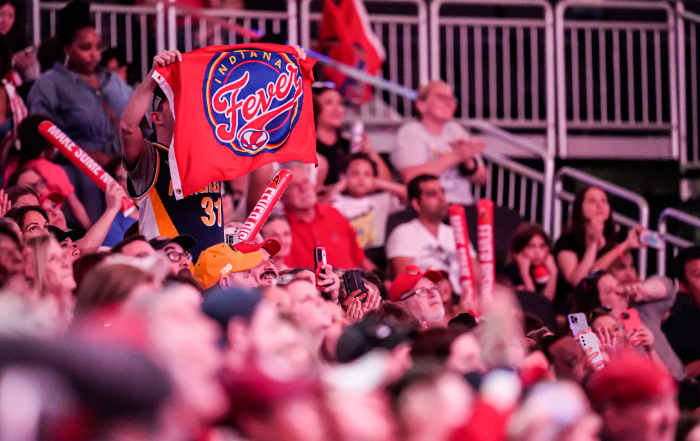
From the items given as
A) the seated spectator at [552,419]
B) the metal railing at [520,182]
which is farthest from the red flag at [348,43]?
the seated spectator at [552,419]

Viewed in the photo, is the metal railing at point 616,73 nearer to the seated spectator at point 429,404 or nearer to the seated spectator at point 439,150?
the seated spectator at point 439,150

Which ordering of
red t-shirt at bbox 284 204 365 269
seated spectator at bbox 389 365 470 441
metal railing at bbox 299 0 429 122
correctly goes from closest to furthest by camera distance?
seated spectator at bbox 389 365 470 441
red t-shirt at bbox 284 204 365 269
metal railing at bbox 299 0 429 122

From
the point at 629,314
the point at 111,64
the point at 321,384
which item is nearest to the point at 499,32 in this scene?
the point at 111,64

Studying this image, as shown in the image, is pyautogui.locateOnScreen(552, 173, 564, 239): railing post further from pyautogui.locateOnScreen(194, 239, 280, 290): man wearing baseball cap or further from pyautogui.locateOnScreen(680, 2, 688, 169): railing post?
pyautogui.locateOnScreen(194, 239, 280, 290): man wearing baseball cap

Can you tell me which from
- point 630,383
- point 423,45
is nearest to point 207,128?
point 630,383

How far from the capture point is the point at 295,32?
9836 mm

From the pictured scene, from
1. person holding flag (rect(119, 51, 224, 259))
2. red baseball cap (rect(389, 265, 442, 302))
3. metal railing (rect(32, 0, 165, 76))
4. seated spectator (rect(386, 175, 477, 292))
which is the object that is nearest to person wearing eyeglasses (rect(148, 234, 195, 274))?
person holding flag (rect(119, 51, 224, 259))

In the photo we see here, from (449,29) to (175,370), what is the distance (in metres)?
8.24

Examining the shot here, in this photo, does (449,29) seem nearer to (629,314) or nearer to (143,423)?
(629,314)

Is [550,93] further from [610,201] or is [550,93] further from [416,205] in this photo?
[416,205]

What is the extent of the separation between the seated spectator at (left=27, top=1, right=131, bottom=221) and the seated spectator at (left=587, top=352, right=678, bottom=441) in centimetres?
446

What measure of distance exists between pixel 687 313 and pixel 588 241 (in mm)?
1283

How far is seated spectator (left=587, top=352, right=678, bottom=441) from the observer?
3156 mm

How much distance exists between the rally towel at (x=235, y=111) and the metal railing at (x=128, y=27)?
150 inches
